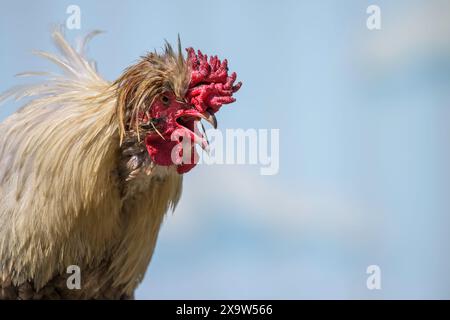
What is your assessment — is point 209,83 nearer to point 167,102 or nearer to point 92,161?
point 167,102

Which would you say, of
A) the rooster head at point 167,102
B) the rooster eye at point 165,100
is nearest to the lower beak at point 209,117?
the rooster head at point 167,102

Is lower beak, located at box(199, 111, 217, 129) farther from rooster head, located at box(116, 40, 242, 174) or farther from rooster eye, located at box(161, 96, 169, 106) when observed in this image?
rooster eye, located at box(161, 96, 169, 106)

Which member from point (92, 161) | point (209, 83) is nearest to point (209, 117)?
point (209, 83)

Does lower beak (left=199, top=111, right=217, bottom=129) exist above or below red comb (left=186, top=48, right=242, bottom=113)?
below

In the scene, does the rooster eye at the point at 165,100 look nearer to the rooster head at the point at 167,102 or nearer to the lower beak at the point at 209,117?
the rooster head at the point at 167,102

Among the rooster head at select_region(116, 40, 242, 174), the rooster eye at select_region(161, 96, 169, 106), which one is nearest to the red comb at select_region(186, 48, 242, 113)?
the rooster head at select_region(116, 40, 242, 174)
